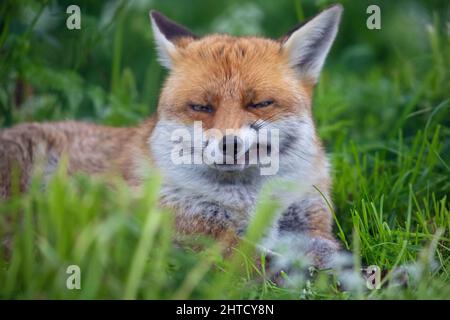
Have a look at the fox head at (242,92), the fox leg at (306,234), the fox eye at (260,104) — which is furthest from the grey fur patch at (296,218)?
the fox eye at (260,104)

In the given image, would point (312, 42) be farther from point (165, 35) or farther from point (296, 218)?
point (296, 218)

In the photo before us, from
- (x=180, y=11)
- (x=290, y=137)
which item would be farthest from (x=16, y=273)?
(x=180, y=11)

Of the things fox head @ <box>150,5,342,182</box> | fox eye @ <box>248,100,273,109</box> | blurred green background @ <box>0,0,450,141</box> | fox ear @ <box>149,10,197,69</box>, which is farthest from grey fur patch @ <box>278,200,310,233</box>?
blurred green background @ <box>0,0,450,141</box>

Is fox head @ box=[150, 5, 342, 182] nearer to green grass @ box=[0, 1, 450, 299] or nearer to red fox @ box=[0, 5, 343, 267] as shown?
red fox @ box=[0, 5, 343, 267]

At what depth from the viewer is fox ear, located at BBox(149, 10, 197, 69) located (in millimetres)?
4879

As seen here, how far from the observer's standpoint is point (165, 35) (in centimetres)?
499

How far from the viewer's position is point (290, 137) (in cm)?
460

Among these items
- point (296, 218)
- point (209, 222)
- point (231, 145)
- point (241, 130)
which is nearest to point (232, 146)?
point (231, 145)

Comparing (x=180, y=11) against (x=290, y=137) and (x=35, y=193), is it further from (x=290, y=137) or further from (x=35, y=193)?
(x=35, y=193)

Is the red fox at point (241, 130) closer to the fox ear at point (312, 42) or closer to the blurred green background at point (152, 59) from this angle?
the fox ear at point (312, 42)

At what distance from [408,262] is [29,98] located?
164 inches

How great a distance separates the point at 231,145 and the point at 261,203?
16.1 inches

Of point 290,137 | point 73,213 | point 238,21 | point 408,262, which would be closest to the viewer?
point 73,213
